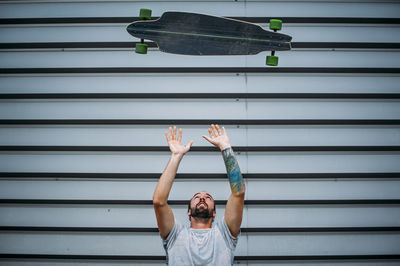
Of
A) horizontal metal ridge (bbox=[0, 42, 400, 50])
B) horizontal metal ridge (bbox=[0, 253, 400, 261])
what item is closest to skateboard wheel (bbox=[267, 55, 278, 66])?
horizontal metal ridge (bbox=[0, 42, 400, 50])

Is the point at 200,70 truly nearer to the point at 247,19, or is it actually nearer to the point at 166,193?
the point at 247,19

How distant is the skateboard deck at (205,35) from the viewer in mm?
2922

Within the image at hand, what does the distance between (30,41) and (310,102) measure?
3854mm

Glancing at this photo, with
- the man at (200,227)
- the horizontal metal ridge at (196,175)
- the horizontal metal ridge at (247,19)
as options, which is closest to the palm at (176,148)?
the man at (200,227)

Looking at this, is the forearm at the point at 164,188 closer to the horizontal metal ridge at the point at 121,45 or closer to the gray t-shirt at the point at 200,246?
the gray t-shirt at the point at 200,246

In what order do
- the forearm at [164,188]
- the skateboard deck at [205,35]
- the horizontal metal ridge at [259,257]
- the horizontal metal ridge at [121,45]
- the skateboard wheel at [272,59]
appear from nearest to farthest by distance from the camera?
the forearm at [164,188] < the skateboard deck at [205,35] < the skateboard wheel at [272,59] < the horizontal metal ridge at [259,257] < the horizontal metal ridge at [121,45]

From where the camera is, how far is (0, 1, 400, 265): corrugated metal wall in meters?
3.93

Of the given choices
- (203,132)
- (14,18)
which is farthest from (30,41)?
(203,132)

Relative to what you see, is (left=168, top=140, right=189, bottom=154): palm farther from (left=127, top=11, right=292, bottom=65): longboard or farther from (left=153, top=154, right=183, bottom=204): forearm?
(left=127, top=11, right=292, bottom=65): longboard

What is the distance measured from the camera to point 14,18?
13.4 feet

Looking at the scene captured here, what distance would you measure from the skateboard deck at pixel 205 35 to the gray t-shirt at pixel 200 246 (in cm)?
176

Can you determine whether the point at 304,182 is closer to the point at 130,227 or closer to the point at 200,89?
the point at 200,89

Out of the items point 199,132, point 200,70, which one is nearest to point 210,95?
point 200,70

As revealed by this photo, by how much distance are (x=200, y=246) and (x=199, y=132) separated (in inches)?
59.8
